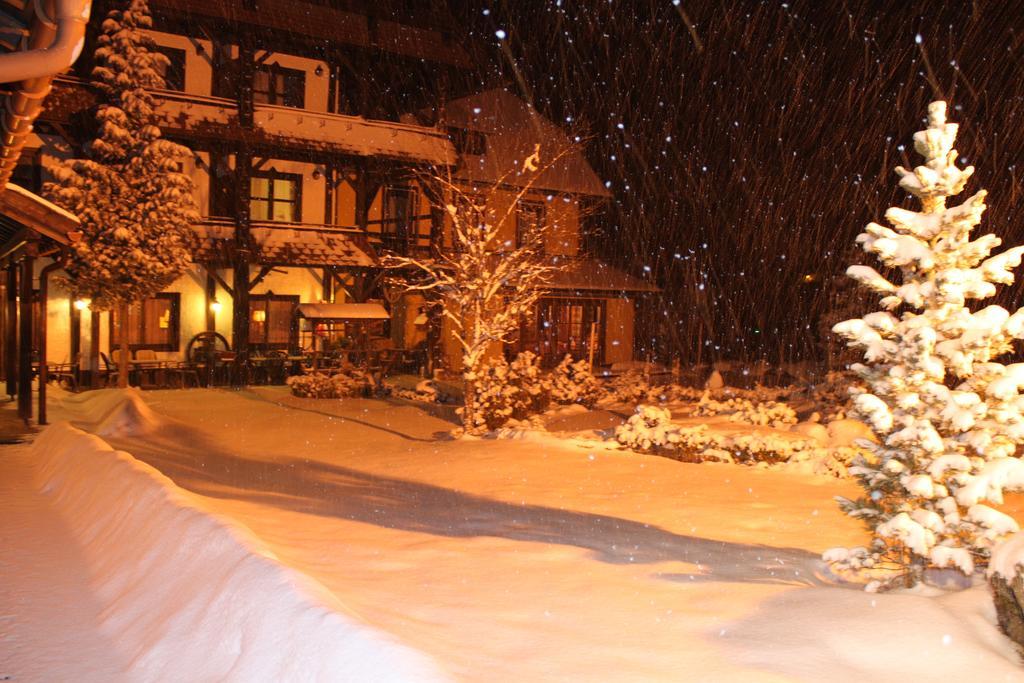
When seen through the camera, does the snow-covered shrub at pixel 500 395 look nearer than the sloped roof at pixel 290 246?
Yes

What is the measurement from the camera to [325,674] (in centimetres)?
395

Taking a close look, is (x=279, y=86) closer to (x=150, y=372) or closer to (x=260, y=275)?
(x=260, y=275)

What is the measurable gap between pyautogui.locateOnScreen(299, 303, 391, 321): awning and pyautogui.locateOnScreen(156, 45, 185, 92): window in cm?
781

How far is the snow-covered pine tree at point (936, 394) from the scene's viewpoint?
250 inches

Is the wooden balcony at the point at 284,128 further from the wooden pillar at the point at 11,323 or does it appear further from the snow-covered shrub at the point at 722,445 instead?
the snow-covered shrub at the point at 722,445

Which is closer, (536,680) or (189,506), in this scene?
(536,680)

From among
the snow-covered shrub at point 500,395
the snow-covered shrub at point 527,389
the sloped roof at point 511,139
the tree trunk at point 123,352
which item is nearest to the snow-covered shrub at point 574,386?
the snow-covered shrub at point 527,389

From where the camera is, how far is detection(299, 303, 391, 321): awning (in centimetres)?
2338

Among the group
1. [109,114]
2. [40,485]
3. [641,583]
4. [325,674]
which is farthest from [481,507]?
[109,114]

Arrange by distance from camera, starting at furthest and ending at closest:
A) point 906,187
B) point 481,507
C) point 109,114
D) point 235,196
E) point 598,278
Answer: point 598,278 < point 235,196 < point 109,114 < point 481,507 < point 906,187

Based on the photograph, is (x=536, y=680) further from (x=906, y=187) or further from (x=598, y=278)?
(x=598, y=278)

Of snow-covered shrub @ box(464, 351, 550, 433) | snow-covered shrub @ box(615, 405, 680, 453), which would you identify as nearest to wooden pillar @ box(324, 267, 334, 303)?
snow-covered shrub @ box(464, 351, 550, 433)

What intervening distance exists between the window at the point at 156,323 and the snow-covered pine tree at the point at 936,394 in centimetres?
2239

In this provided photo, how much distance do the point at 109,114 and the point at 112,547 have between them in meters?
16.3
